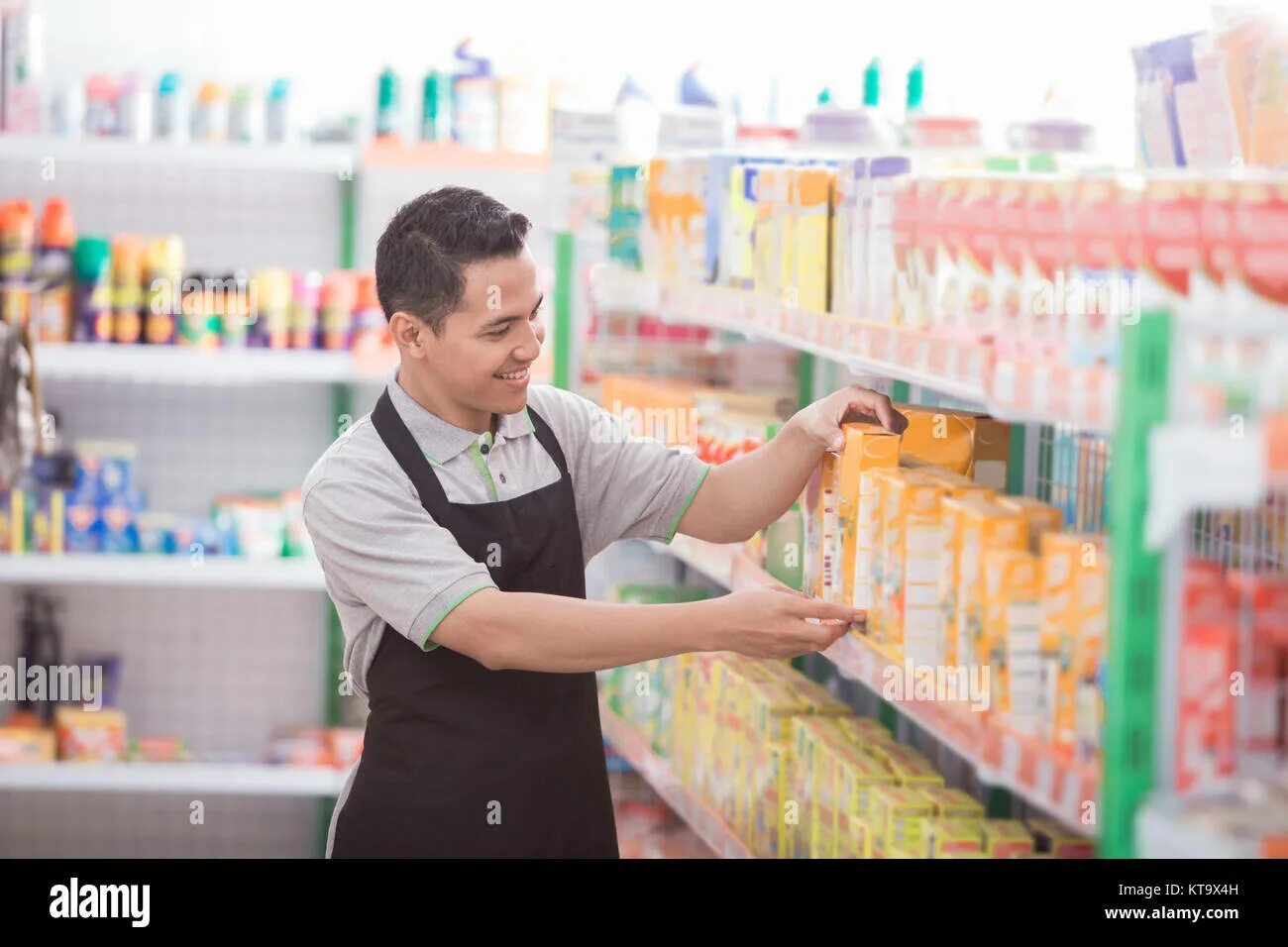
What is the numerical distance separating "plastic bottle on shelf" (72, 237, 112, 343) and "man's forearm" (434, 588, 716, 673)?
2.70m

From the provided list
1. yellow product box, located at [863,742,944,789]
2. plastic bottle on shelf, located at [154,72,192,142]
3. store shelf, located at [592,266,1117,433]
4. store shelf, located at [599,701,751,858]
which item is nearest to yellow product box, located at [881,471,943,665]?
store shelf, located at [592,266,1117,433]

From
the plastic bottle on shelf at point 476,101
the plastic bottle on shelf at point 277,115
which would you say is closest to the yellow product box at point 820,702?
the plastic bottle on shelf at point 476,101

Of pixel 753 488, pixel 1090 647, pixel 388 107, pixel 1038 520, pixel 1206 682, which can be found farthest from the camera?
pixel 388 107

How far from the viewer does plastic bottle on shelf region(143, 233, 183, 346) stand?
470 centimetres

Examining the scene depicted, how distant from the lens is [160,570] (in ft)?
15.5

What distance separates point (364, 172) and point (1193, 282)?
3886 mm

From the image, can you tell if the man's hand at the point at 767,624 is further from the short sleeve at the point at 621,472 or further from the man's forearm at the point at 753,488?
the short sleeve at the point at 621,472

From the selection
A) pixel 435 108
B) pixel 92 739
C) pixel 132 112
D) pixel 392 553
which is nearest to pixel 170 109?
pixel 132 112

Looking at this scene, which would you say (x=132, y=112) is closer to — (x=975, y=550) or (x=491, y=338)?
(x=491, y=338)

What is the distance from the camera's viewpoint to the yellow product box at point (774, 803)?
9.72ft

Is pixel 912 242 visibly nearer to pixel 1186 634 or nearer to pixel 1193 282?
pixel 1193 282

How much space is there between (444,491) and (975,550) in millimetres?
830

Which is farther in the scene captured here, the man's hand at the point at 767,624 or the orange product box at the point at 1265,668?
the man's hand at the point at 767,624

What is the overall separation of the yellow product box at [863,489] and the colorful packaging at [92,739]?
3010mm
